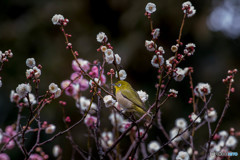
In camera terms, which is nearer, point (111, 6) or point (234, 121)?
point (234, 121)

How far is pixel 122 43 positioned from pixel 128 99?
3568 mm

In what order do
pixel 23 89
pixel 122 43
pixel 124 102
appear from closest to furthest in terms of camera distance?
1. pixel 23 89
2. pixel 124 102
3. pixel 122 43

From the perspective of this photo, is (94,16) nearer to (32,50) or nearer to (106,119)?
(32,50)

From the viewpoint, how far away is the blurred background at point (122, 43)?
4.51m

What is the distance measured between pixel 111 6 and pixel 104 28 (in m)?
0.40

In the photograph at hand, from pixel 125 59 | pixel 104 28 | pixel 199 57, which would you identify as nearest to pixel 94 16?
pixel 104 28

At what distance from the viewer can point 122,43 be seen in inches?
183

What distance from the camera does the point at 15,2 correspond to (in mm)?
5348

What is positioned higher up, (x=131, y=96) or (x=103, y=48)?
(x=103, y=48)

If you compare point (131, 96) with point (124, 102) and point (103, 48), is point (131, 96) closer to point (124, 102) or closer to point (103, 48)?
point (124, 102)

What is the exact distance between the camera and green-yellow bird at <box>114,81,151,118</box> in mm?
1146

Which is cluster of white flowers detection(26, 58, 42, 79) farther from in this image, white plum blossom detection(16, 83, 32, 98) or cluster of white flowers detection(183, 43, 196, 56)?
cluster of white flowers detection(183, 43, 196, 56)

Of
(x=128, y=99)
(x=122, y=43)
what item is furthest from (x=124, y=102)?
(x=122, y=43)

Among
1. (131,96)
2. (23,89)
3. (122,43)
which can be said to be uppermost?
(122,43)
